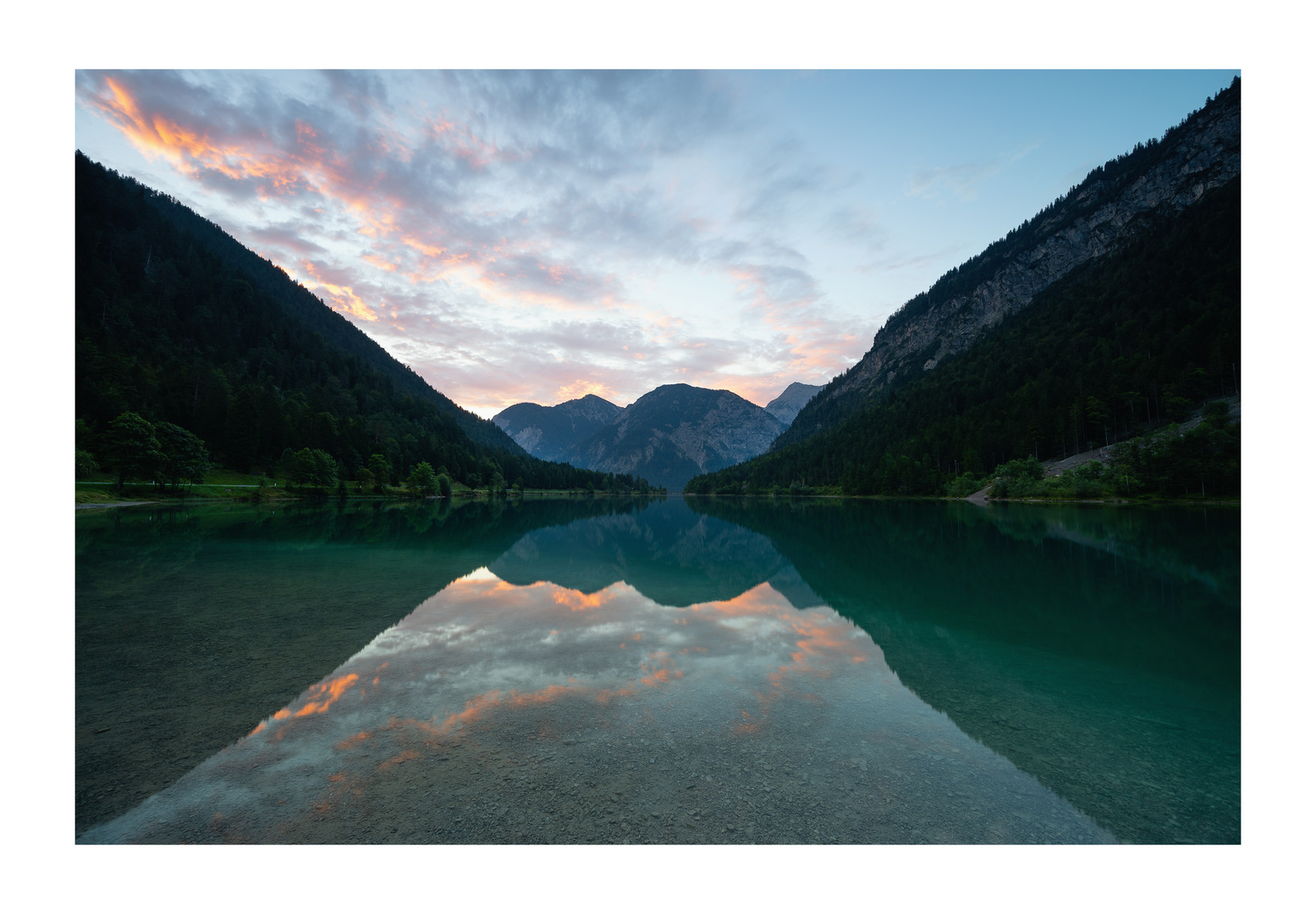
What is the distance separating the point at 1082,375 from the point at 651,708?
15793 cm

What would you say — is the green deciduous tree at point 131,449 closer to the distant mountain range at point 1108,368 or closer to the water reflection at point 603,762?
the water reflection at point 603,762

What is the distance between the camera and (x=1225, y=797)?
22.0 feet

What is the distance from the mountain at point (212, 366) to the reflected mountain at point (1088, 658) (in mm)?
102175

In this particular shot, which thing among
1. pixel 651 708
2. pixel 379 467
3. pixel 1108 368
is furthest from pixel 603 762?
pixel 1108 368

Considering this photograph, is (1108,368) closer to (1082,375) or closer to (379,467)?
(1082,375)

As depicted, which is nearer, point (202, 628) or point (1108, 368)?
point (202, 628)

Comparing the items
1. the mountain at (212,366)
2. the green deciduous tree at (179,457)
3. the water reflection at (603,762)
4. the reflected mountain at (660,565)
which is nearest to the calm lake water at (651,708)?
the water reflection at (603,762)

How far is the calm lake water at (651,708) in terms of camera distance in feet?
19.3

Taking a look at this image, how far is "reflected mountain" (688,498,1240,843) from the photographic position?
272 inches

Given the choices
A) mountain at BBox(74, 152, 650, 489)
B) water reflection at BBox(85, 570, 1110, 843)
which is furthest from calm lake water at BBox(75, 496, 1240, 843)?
mountain at BBox(74, 152, 650, 489)

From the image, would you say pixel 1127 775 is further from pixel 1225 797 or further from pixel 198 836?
pixel 198 836

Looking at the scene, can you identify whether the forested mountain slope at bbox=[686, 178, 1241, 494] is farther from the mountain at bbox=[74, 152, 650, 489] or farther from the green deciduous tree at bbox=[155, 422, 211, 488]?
the green deciduous tree at bbox=[155, 422, 211, 488]

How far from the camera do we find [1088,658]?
12.3m

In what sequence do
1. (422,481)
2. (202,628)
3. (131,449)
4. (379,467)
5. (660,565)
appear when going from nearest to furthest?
(202,628) < (660,565) < (131,449) < (379,467) < (422,481)
